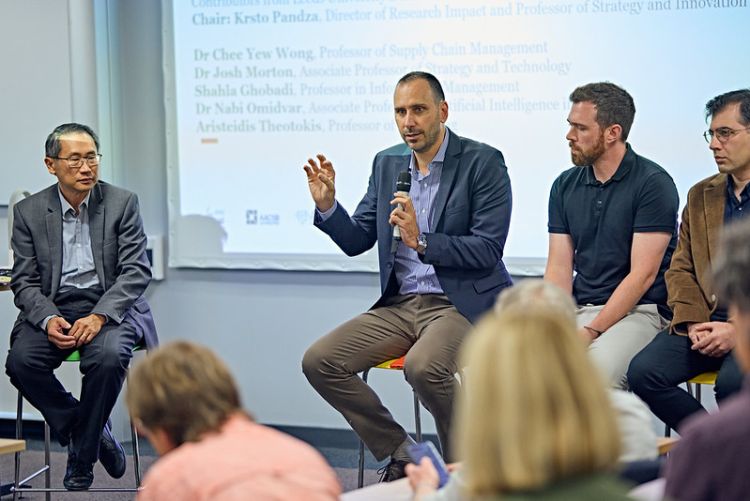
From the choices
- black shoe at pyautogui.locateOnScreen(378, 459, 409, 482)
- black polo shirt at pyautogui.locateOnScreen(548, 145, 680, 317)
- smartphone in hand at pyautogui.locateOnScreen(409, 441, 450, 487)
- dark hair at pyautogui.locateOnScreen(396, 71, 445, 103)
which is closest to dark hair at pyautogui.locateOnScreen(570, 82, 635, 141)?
black polo shirt at pyautogui.locateOnScreen(548, 145, 680, 317)

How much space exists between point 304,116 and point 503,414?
3.58 m

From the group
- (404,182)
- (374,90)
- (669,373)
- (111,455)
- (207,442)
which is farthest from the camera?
(374,90)

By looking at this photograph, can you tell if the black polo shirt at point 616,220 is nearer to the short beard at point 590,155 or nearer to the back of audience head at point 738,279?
the short beard at point 590,155

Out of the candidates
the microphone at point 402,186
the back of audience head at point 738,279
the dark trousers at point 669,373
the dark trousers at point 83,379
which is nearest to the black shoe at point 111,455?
the dark trousers at point 83,379

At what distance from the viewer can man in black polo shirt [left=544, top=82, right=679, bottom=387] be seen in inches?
139

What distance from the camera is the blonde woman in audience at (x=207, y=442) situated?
1.65 metres

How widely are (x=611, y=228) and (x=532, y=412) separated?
A: 2.43 m

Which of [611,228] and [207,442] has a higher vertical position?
[611,228]

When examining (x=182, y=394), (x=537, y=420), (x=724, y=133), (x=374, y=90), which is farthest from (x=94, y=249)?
(x=537, y=420)

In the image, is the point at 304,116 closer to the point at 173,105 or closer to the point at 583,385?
the point at 173,105

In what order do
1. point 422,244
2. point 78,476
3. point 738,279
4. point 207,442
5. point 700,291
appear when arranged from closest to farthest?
point 738,279 < point 207,442 < point 700,291 < point 422,244 < point 78,476

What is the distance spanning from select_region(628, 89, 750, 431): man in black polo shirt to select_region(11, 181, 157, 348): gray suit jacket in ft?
6.00

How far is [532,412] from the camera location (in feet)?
4.19

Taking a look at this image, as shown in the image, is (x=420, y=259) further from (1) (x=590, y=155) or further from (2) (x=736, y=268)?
(2) (x=736, y=268)
